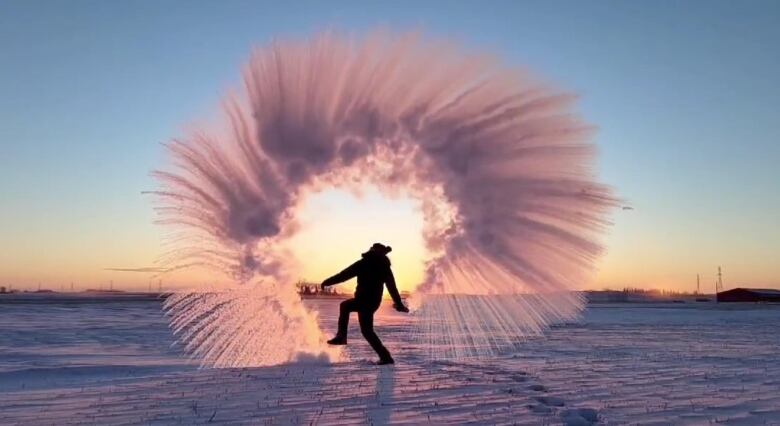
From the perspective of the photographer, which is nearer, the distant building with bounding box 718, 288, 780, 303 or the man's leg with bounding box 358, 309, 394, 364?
the man's leg with bounding box 358, 309, 394, 364

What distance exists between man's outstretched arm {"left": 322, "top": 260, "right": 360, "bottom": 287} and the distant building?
139 m

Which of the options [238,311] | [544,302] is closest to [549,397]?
[544,302]

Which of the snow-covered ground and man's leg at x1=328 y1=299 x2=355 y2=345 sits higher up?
man's leg at x1=328 y1=299 x2=355 y2=345

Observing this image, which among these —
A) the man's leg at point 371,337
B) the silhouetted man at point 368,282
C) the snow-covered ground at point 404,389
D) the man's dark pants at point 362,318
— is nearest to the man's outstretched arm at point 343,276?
the silhouetted man at point 368,282

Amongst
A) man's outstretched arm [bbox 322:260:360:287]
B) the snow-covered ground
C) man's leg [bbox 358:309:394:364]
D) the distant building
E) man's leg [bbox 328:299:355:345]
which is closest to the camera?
the snow-covered ground

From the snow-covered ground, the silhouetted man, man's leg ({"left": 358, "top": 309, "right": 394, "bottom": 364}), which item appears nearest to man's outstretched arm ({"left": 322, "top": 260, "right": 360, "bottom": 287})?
the silhouetted man

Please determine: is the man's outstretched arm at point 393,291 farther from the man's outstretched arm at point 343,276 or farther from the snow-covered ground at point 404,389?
the snow-covered ground at point 404,389

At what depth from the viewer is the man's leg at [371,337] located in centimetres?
1320

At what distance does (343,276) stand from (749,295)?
143 meters

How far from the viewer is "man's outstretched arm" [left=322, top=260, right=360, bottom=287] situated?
1354 centimetres

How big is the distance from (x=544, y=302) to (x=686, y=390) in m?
6.71

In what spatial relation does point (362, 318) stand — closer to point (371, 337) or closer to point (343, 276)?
point (371, 337)

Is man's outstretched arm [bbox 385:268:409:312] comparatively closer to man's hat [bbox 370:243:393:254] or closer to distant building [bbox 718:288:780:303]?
man's hat [bbox 370:243:393:254]

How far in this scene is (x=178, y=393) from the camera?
9453mm
